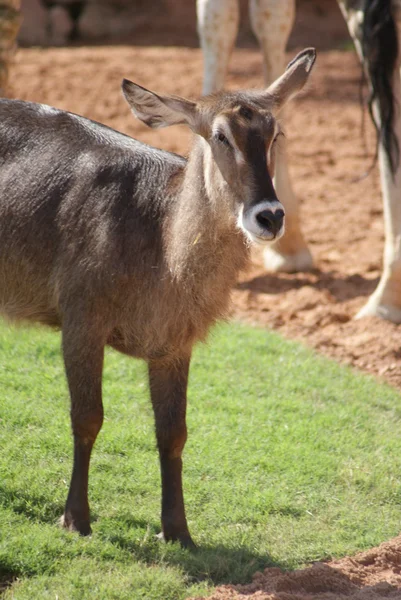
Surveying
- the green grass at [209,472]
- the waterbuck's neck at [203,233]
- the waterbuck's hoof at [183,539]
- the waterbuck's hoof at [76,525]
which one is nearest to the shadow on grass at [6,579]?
the green grass at [209,472]

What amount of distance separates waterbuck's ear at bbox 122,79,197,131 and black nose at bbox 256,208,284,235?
2.19 feet

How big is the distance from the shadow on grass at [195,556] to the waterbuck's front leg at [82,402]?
0.16 m

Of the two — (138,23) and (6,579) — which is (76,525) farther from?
(138,23)

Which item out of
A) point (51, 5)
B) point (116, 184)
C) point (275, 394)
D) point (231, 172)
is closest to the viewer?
point (231, 172)

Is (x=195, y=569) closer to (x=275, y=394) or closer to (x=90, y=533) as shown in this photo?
(x=90, y=533)

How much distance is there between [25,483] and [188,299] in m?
1.27

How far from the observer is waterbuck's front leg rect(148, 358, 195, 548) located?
4590 mm

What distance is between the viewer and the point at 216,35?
7840 mm

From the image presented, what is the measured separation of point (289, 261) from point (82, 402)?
409cm

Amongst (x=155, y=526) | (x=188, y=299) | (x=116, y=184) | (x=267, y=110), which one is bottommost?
(x=155, y=526)

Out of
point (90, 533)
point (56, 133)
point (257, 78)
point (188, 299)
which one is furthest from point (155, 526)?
point (257, 78)

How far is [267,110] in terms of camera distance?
434 cm

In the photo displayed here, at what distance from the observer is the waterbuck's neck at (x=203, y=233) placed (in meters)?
4.37

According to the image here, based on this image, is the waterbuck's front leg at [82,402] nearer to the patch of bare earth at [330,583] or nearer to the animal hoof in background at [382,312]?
the patch of bare earth at [330,583]
